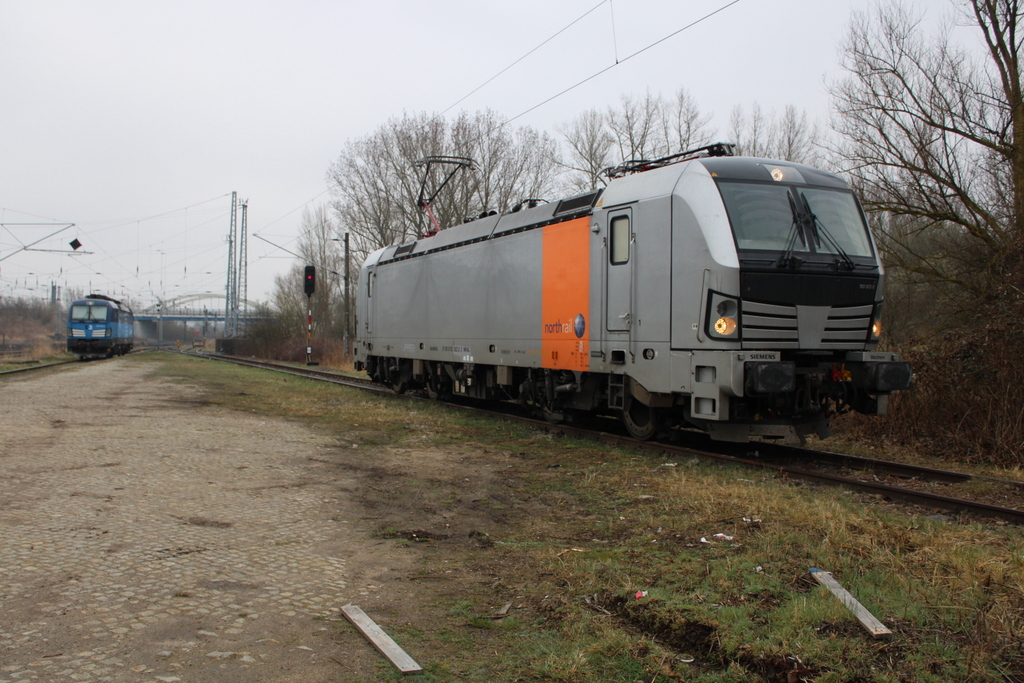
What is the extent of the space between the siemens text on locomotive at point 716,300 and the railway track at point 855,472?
1.18 ft

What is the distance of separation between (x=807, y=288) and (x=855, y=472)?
2.09 m

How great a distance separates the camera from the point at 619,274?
969cm

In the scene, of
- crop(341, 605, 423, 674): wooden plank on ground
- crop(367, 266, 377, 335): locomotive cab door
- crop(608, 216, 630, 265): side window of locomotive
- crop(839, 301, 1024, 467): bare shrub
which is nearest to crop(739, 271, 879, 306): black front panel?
crop(608, 216, 630, 265): side window of locomotive

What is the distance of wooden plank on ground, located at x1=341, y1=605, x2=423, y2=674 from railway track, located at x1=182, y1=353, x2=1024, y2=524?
4974 mm

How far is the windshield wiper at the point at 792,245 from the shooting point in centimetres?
823

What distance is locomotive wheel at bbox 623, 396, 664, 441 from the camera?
388 inches

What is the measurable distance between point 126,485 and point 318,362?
113 ft

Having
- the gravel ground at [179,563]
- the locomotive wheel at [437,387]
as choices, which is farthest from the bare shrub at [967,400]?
the locomotive wheel at [437,387]

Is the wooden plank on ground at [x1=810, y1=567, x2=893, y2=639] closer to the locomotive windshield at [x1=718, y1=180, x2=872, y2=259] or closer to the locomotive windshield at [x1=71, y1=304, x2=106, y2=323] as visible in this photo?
the locomotive windshield at [x1=718, y1=180, x2=872, y2=259]

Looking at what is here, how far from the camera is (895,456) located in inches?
374

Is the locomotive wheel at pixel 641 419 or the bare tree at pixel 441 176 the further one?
the bare tree at pixel 441 176

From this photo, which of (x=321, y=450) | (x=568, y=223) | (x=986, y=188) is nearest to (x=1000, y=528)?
(x=568, y=223)

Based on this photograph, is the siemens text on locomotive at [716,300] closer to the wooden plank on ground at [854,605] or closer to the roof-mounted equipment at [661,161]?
the roof-mounted equipment at [661,161]

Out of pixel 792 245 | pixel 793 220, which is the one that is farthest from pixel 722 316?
pixel 793 220
